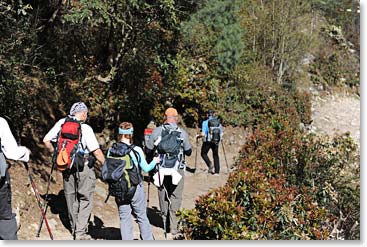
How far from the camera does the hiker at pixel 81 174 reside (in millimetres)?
5949

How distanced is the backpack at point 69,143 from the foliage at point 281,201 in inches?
57.9

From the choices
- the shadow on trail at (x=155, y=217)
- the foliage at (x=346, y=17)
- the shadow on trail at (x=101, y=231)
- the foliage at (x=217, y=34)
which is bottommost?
the shadow on trail at (x=155, y=217)

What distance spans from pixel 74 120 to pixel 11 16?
2.57 m

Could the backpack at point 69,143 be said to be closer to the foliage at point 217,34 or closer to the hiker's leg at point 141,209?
the hiker's leg at point 141,209

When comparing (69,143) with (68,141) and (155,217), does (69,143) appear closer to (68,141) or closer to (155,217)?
(68,141)

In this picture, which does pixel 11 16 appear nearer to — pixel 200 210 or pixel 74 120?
pixel 74 120

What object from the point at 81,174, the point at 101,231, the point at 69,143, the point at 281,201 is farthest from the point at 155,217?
the point at 281,201

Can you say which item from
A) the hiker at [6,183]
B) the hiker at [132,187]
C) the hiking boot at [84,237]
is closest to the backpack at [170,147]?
the hiker at [132,187]

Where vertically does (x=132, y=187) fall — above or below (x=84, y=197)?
above

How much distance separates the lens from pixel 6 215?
4492mm

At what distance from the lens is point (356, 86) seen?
28047mm

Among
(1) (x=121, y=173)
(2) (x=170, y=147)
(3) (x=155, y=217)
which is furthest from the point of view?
(3) (x=155, y=217)

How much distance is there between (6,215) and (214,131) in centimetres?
744

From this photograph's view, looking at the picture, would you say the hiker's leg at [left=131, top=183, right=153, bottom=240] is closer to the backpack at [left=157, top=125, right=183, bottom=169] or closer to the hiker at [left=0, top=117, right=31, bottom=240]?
the backpack at [left=157, top=125, right=183, bottom=169]
